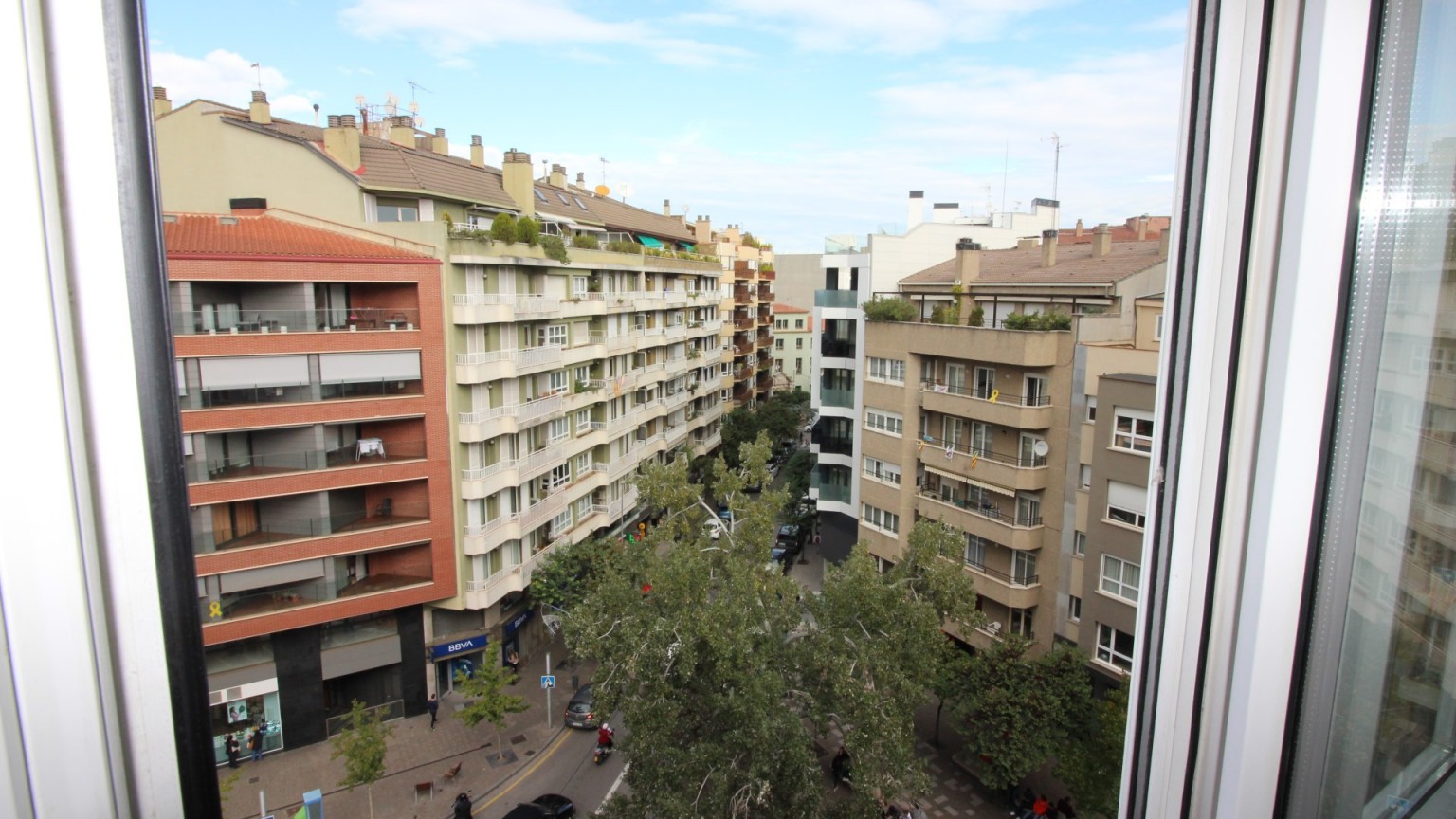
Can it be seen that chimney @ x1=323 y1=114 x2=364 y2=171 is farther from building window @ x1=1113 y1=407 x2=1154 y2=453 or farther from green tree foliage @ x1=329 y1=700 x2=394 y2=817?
building window @ x1=1113 y1=407 x2=1154 y2=453

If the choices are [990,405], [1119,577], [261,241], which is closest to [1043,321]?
[990,405]

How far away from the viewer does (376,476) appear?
37.9 ft


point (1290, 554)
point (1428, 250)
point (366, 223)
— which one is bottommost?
point (1290, 554)

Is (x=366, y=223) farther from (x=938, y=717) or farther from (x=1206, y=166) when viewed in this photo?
(x=1206, y=166)

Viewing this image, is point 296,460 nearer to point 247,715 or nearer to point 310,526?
point 310,526

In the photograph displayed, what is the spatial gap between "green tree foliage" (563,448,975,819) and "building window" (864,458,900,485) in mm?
5384

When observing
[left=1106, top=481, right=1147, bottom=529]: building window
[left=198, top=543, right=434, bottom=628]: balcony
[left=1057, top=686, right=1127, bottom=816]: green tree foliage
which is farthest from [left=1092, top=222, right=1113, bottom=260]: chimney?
[left=198, top=543, right=434, bottom=628]: balcony

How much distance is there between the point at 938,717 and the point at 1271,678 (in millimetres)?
11041

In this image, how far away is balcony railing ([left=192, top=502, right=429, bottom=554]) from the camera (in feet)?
34.2

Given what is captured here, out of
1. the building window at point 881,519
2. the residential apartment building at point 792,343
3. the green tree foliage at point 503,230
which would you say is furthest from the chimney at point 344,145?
the residential apartment building at point 792,343

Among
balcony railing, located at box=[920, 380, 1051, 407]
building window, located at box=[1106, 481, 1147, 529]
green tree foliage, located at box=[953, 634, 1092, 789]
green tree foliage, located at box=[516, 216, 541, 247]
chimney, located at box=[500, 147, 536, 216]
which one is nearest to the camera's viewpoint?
green tree foliage, located at box=[953, 634, 1092, 789]

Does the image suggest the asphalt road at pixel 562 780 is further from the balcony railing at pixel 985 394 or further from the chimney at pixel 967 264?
the chimney at pixel 967 264

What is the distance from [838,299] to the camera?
51.5ft

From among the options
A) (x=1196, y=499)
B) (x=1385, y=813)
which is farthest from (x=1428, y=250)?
(x=1385, y=813)
